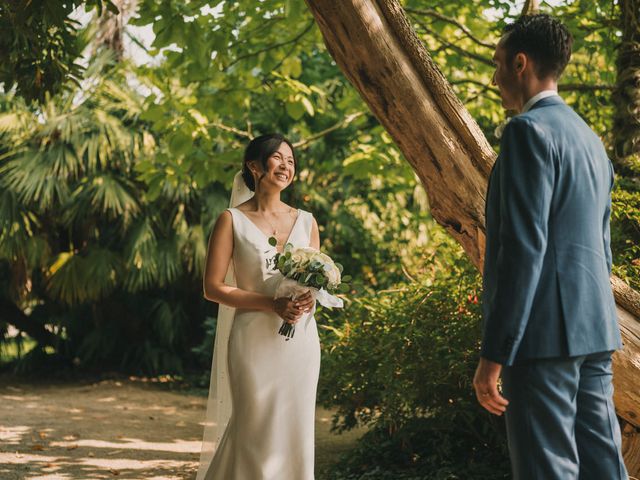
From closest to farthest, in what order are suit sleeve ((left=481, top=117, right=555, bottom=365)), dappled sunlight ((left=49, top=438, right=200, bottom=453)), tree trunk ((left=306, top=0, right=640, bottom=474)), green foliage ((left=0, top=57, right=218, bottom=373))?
1. suit sleeve ((left=481, top=117, right=555, bottom=365))
2. tree trunk ((left=306, top=0, right=640, bottom=474))
3. dappled sunlight ((left=49, top=438, right=200, bottom=453))
4. green foliage ((left=0, top=57, right=218, bottom=373))

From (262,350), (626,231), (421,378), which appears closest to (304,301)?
(262,350)

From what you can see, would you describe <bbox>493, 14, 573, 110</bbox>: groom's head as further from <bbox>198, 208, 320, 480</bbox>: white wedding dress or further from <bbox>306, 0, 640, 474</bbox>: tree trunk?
<bbox>198, 208, 320, 480</bbox>: white wedding dress

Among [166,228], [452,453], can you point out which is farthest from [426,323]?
[166,228]

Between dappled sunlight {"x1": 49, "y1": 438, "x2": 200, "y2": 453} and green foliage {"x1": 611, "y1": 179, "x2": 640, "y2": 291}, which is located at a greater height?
green foliage {"x1": 611, "y1": 179, "x2": 640, "y2": 291}

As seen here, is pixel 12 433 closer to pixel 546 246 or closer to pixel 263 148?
pixel 263 148

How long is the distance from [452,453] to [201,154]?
3706 millimetres

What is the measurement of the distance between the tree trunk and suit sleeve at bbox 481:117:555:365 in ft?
4.71

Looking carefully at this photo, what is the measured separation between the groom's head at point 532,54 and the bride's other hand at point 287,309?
69.3 inches

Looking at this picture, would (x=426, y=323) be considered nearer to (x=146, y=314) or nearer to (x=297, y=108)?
(x=297, y=108)

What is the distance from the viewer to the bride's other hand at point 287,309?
4.19 meters

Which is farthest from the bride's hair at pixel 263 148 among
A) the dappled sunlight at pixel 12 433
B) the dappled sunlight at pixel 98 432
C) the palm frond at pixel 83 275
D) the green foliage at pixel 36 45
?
the palm frond at pixel 83 275

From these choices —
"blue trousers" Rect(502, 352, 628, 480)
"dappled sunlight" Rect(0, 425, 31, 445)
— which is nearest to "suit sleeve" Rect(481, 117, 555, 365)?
"blue trousers" Rect(502, 352, 628, 480)

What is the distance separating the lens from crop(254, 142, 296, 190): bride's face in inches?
177

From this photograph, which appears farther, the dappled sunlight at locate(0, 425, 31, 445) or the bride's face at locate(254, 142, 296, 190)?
the dappled sunlight at locate(0, 425, 31, 445)
